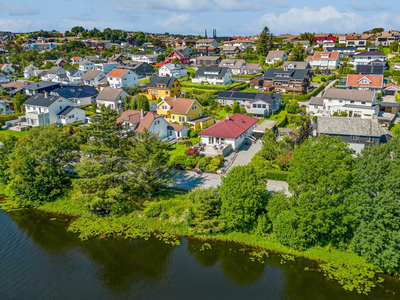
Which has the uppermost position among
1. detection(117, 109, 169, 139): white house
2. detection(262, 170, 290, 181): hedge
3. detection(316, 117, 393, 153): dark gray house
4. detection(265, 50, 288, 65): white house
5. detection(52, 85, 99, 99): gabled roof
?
detection(265, 50, 288, 65): white house

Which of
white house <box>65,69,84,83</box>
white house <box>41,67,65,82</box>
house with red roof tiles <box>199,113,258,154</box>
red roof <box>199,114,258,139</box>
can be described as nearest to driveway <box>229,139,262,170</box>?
house with red roof tiles <box>199,113,258,154</box>

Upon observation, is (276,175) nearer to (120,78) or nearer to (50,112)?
(50,112)

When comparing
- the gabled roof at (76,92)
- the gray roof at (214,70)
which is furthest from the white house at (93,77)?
the gray roof at (214,70)

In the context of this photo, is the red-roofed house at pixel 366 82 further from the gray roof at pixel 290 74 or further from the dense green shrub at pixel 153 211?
the dense green shrub at pixel 153 211

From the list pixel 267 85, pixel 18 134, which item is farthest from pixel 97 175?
pixel 267 85

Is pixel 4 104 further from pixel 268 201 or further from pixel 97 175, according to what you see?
pixel 268 201

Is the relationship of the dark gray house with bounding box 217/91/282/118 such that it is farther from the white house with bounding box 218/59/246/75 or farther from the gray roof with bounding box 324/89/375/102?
the white house with bounding box 218/59/246/75
